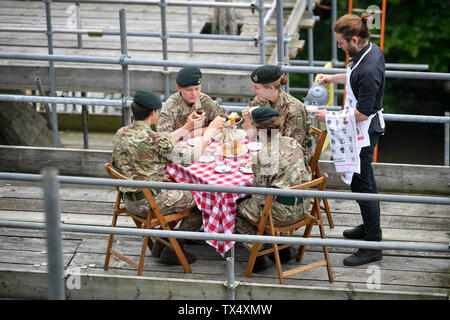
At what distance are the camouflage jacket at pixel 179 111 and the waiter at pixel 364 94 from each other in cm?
121

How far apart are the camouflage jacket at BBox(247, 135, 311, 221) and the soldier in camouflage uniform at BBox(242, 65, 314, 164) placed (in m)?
0.69

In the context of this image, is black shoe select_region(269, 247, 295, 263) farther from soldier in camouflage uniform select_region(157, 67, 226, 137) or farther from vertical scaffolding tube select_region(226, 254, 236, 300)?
soldier in camouflage uniform select_region(157, 67, 226, 137)

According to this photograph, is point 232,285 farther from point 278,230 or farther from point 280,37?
point 280,37

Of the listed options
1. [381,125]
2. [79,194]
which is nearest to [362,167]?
[381,125]

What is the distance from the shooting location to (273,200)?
5.32 m

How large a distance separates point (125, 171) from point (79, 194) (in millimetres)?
1705

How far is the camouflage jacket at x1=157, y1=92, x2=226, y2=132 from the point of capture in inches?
245

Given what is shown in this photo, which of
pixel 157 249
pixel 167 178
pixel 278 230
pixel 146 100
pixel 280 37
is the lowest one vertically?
pixel 157 249

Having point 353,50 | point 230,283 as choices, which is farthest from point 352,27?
point 230,283

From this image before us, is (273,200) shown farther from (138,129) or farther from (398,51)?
(398,51)

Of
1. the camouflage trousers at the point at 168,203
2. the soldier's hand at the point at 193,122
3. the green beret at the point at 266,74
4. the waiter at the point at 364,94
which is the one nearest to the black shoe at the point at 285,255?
the waiter at the point at 364,94

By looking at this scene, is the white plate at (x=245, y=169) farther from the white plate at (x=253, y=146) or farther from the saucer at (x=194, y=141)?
the saucer at (x=194, y=141)

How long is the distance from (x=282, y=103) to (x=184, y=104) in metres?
0.87

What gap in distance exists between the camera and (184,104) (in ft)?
20.8
